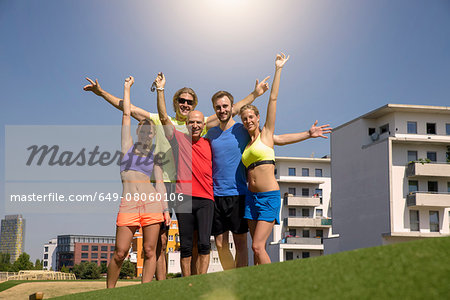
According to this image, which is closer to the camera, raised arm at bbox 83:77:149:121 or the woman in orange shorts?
the woman in orange shorts

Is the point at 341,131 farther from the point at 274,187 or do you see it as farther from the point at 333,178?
the point at 274,187

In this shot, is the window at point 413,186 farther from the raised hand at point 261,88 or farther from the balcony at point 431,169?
the raised hand at point 261,88

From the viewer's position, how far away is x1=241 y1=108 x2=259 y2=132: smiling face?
765 centimetres

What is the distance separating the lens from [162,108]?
26.1 ft

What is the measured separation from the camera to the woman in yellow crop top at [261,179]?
24.1ft

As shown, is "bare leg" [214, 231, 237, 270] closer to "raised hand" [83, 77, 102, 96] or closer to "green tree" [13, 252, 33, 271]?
"raised hand" [83, 77, 102, 96]

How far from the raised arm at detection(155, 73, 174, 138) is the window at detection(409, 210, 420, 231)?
1821 inches

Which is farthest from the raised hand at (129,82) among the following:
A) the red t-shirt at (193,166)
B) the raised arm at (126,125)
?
the red t-shirt at (193,166)

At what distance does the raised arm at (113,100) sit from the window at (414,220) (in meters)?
46.1

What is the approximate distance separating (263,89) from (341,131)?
53.6 m

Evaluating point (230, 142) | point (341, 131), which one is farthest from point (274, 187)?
point (341, 131)

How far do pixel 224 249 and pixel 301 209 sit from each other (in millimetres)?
64708

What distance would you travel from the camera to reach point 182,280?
20.9 ft

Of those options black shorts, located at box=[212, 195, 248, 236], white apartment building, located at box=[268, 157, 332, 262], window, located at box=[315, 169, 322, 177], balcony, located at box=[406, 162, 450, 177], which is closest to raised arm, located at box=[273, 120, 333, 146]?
black shorts, located at box=[212, 195, 248, 236]
